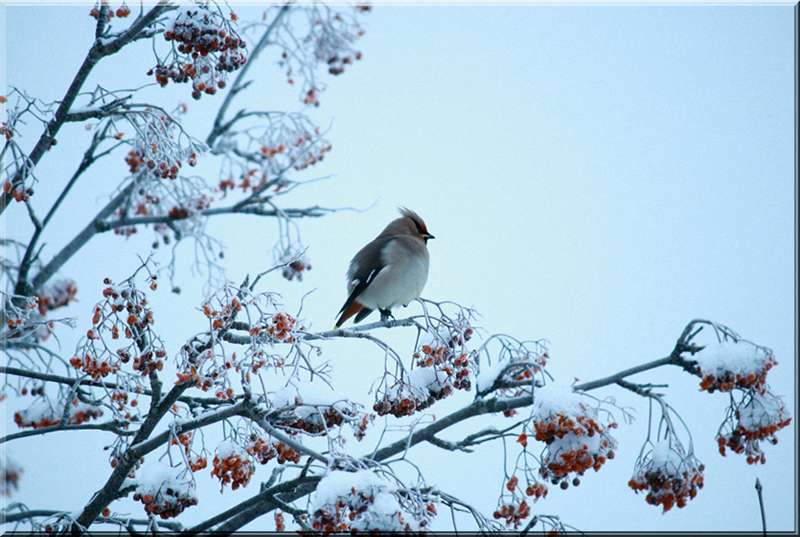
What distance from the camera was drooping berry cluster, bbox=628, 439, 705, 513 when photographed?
2.73m

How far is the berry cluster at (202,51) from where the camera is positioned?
3.12m

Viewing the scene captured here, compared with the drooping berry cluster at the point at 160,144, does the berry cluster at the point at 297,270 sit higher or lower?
→ higher

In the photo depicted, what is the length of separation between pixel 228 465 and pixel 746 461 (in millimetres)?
1975

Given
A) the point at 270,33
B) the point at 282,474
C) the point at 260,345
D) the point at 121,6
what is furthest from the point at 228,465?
the point at 270,33

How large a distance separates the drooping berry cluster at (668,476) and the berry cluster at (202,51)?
239 cm

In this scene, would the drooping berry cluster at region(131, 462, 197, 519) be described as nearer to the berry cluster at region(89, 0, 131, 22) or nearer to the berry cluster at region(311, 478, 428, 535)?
the berry cluster at region(311, 478, 428, 535)

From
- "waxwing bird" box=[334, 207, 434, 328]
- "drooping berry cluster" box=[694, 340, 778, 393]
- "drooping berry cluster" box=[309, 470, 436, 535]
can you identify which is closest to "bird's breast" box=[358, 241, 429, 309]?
"waxwing bird" box=[334, 207, 434, 328]

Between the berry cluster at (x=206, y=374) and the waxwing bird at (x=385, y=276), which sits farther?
the waxwing bird at (x=385, y=276)

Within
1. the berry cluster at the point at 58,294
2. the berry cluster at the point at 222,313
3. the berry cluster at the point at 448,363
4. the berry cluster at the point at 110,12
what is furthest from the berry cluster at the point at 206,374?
the berry cluster at the point at 58,294

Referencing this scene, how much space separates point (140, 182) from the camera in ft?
16.7

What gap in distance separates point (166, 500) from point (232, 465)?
0.81 ft

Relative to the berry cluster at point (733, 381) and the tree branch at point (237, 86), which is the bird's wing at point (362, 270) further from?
the berry cluster at point (733, 381)

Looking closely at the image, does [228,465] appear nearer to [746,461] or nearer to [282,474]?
[282,474]

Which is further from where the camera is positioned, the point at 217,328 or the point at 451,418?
the point at 451,418
